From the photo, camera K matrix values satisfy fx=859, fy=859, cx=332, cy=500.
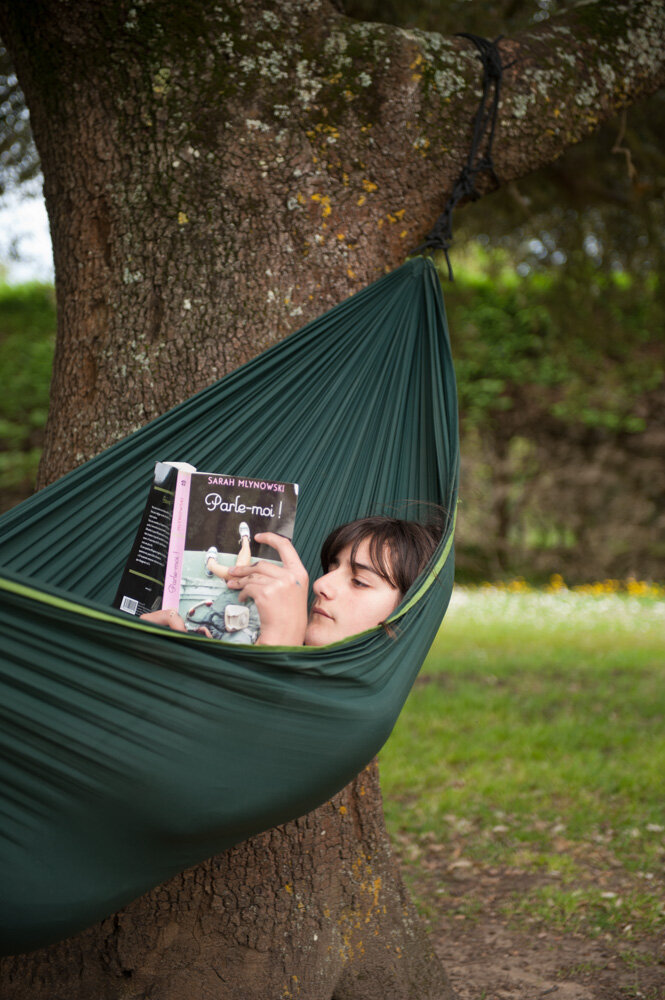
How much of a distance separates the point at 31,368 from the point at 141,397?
5.07 metres

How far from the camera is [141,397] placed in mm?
1733

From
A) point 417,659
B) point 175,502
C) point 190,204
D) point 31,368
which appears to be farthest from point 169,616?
point 31,368

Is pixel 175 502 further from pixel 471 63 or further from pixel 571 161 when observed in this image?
pixel 571 161

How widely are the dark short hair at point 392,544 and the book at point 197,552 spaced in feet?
0.52

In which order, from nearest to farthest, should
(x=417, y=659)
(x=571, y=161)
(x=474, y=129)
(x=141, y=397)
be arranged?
(x=417, y=659)
(x=141, y=397)
(x=474, y=129)
(x=571, y=161)

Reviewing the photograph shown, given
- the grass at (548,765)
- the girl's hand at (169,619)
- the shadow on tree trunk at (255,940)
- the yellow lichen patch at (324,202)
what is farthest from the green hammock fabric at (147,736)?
the grass at (548,765)

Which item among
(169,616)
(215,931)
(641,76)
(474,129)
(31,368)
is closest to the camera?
(169,616)

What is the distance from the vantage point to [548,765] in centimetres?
302

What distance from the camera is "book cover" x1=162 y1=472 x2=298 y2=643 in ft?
4.83

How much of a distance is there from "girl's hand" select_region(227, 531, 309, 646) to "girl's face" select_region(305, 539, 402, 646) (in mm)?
50

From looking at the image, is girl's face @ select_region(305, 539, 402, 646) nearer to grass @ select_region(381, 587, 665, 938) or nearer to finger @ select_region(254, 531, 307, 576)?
finger @ select_region(254, 531, 307, 576)

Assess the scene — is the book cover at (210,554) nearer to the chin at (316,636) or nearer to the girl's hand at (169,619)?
the girl's hand at (169,619)

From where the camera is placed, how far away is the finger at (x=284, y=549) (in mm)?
1483

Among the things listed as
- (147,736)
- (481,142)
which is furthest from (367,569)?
(481,142)
